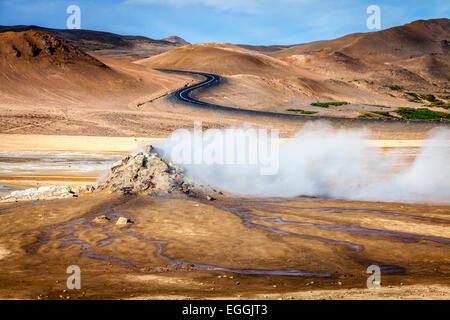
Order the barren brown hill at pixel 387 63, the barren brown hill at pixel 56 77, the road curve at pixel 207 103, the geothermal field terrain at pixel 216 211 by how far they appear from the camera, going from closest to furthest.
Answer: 1. the geothermal field terrain at pixel 216 211
2. the road curve at pixel 207 103
3. the barren brown hill at pixel 56 77
4. the barren brown hill at pixel 387 63

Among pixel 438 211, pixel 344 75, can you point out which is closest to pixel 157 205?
pixel 438 211

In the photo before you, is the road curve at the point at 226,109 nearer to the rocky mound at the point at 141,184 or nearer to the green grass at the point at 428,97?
the rocky mound at the point at 141,184

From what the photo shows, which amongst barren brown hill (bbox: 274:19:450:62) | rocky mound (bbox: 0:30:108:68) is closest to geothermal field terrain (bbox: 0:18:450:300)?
rocky mound (bbox: 0:30:108:68)

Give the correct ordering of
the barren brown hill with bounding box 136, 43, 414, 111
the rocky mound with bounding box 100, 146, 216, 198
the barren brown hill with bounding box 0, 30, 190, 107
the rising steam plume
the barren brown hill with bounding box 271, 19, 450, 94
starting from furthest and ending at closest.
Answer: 1. the barren brown hill with bounding box 271, 19, 450, 94
2. the barren brown hill with bounding box 136, 43, 414, 111
3. the barren brown hill with bounding box 0, 30, 190, 107
4. the rising steam plume
5. the rocky mound with bounding box 100, 146, 216, 198

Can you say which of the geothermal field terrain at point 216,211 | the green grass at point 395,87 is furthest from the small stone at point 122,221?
the green grass at point 395,87

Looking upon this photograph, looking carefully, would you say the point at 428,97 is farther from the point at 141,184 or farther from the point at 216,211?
the point at 216,211

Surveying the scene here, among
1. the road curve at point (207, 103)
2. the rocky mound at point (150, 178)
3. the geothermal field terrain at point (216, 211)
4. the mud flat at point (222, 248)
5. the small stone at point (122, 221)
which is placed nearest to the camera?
the mud flat at point (222, 248)

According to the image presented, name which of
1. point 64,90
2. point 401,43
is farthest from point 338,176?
point 401,43

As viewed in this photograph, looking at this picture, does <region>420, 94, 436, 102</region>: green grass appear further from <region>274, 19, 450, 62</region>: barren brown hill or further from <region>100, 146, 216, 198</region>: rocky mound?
<region>100, 146, 216, 198</region>: rocky mound
